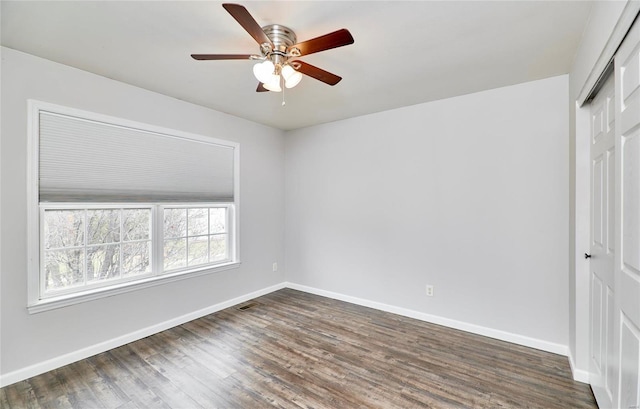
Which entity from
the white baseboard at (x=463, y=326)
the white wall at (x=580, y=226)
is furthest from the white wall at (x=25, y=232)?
the white wall at (x=580, y=226)

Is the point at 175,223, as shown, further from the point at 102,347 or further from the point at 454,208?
the point at 454,208

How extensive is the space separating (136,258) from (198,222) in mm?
761

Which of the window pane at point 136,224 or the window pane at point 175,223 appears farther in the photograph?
the window pane at point 175,223

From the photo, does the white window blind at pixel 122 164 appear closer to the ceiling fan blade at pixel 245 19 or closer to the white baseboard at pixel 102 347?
the white baseboard at pixel 102 347

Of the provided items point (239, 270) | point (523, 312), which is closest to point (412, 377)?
point (523, 312)

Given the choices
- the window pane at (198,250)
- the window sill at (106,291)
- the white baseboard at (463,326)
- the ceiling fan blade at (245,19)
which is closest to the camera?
the ceiling fan blade at (245,19)

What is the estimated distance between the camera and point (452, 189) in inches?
119

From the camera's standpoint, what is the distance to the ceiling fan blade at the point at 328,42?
149 cm

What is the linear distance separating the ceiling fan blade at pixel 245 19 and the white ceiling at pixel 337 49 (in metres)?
0.21

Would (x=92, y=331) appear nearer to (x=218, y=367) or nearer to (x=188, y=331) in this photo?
(x=188, y=331)

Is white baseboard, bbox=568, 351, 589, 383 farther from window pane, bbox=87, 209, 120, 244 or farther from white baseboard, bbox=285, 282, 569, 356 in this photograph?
window pane, bbox=87, 209, 120, 244

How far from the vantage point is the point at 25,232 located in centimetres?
218

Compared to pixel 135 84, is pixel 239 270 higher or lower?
lower

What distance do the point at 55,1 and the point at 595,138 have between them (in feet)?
11.5
